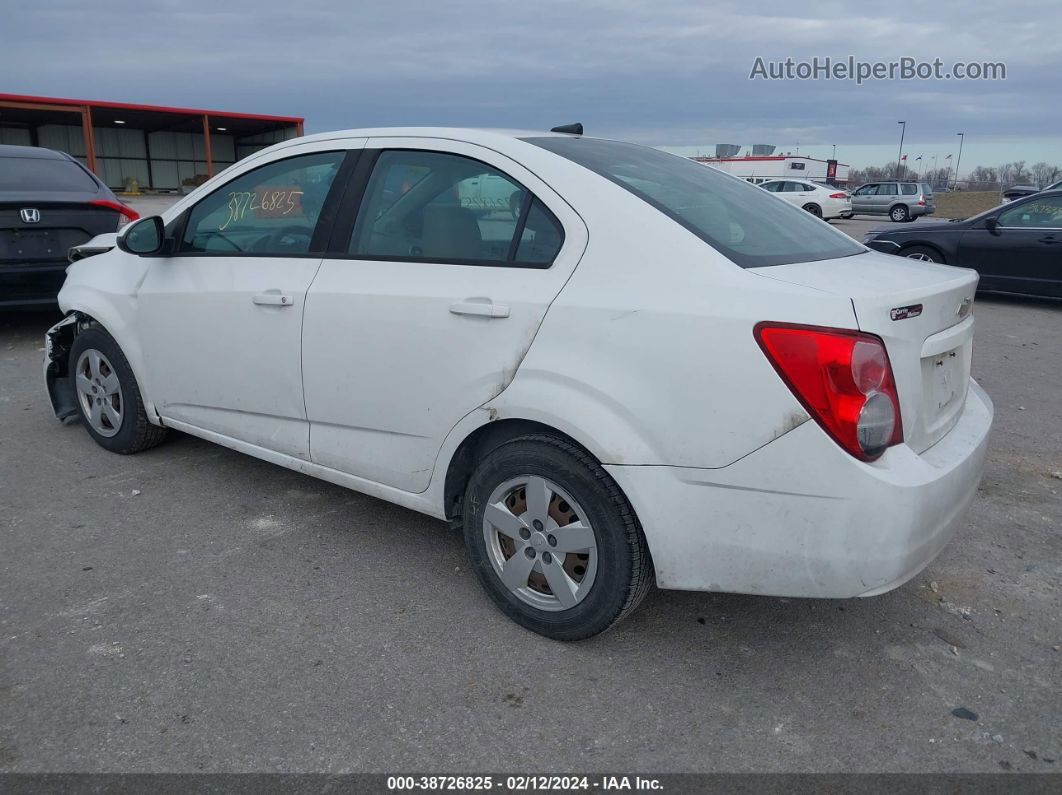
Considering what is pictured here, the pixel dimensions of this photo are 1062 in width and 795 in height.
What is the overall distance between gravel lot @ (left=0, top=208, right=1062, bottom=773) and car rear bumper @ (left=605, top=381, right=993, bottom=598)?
0.44 m

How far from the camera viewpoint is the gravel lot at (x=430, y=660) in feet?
7.82

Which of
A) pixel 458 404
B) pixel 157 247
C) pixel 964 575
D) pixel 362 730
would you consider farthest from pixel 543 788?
pixel 157 247

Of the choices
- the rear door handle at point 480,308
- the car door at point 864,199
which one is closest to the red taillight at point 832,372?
the rear door handle at point 480,308

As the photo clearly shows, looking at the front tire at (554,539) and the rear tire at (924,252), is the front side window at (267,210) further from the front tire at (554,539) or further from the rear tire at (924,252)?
the rear tire at (924,252)

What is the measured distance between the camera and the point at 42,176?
7.28 metres

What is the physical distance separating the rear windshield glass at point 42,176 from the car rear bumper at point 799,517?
665 cm

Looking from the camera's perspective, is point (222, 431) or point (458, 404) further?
point (222, 431)

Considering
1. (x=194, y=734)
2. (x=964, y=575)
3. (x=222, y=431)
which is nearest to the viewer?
(x=194, y=734)

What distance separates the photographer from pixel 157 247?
158 inches

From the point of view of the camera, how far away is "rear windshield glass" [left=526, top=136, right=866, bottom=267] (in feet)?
9.16

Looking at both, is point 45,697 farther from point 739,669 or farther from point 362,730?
point 739,669

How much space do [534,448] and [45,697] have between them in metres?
1.68

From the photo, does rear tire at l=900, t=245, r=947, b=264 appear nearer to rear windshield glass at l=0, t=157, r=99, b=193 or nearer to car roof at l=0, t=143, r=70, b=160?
rear windshield glass at l=0, t=157, r=99, b=193

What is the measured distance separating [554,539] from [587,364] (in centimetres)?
60
